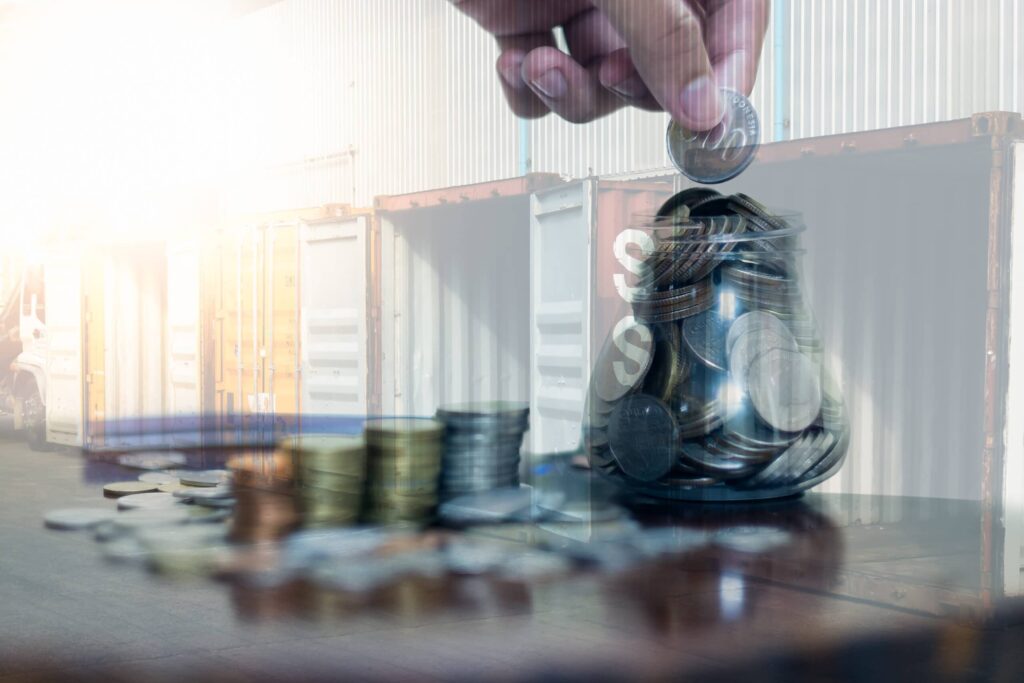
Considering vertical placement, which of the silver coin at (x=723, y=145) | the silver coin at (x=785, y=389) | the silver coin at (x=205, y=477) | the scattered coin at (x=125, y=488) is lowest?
the scattered coin at (x=125, y=488)

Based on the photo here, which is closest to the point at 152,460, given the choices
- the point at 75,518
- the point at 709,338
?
the point at 75,518

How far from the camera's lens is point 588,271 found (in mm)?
1477

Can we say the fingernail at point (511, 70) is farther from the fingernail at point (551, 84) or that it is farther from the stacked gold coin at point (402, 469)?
the stacked gold coin at point (402, 469)

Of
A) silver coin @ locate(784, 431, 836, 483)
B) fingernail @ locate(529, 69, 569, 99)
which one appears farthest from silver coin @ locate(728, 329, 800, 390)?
fingernail @ locate(529, 69, 569, 99)

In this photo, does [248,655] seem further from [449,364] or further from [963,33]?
[963,33]

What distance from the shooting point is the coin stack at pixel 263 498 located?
1541 millimetres

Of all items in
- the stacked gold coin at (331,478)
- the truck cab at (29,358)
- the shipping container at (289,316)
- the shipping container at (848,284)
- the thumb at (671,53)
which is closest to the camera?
the thumb at (671,53)

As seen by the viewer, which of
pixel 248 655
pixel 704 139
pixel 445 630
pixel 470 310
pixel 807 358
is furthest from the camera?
pixel 470 310

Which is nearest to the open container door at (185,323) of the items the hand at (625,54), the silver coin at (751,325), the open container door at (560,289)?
the open container door at (560,289)

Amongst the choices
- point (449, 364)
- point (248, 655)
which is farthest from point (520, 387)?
point (248, 655)

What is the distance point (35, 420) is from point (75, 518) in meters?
0.15

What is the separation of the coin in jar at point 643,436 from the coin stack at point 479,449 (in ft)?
0.47

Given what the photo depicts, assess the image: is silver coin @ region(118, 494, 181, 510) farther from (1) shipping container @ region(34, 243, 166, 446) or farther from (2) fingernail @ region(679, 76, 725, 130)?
(2) fingernail @ region(679, 76, 725, 130)

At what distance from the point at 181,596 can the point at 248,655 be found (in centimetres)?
20
